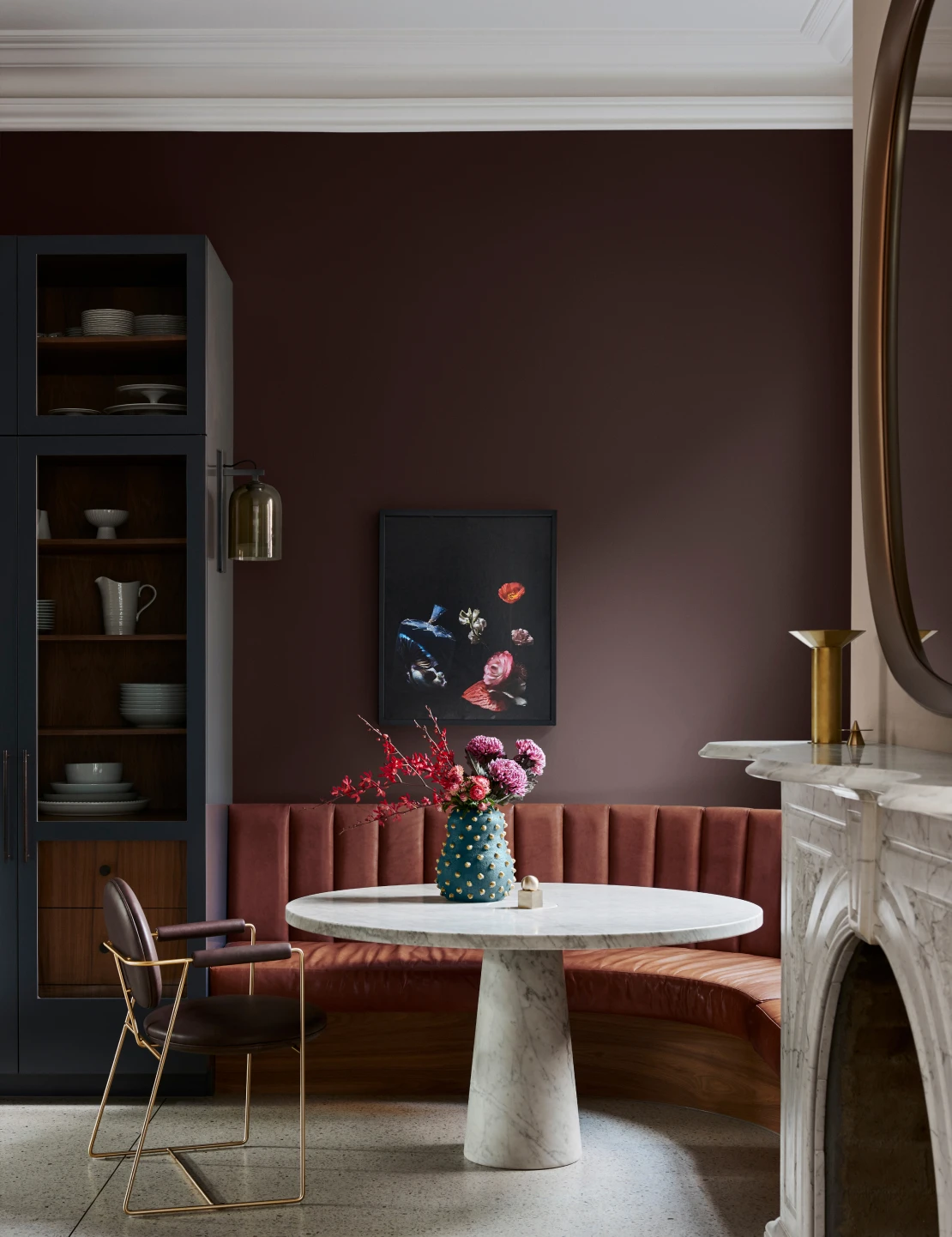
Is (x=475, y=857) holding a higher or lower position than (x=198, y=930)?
higher

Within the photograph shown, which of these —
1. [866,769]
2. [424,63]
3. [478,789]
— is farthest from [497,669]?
[866,769]

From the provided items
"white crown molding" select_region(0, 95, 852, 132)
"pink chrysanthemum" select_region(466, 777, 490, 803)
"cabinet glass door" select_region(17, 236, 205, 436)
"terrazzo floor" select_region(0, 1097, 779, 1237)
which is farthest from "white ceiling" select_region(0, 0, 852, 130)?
"terrazzo floor" select_region(0, 1097, 779, 1237)

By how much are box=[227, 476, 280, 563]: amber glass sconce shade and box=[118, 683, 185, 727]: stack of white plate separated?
0.54m

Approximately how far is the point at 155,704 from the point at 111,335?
1.33 metres

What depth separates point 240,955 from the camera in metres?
3.36

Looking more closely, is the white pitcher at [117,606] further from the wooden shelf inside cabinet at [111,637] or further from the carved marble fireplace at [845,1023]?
the carved marble fireplace at [845,1023]

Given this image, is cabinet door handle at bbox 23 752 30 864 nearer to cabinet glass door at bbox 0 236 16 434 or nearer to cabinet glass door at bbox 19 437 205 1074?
cabinet glass door at bbox 19 437 205 1074

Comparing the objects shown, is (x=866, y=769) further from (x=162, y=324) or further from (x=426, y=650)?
(x=162, y=324)

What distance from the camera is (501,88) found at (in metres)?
4.87

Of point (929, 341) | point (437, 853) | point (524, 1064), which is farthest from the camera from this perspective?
point (437, 853)

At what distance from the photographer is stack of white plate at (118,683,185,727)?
14.7 feet

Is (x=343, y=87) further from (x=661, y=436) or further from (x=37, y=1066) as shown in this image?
(x=37, y=1066)

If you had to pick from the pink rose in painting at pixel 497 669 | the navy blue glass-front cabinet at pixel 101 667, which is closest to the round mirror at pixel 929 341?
the pink rose in painting at pixel 497 669

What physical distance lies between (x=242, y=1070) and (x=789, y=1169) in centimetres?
209
